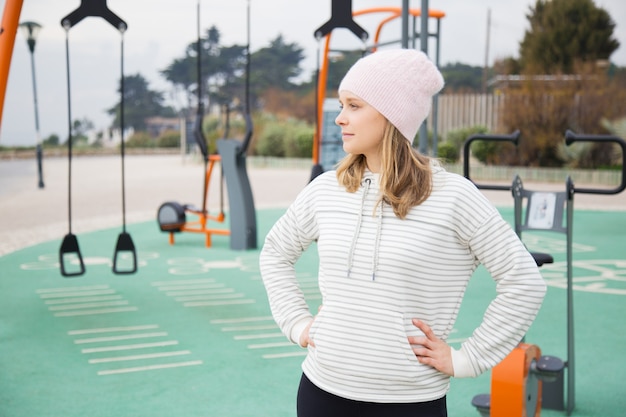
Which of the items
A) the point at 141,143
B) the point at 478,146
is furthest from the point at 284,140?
the point at 141,143

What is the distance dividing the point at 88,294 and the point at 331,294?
188 inches

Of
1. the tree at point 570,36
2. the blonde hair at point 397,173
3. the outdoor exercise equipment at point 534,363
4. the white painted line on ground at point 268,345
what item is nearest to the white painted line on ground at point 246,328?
the white painted line on ground at point 268,345

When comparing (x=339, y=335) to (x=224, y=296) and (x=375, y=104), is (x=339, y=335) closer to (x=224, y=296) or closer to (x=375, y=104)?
(x=375, y=104)

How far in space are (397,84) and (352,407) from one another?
69 cm

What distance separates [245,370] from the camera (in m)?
4.19

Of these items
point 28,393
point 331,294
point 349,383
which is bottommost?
point 28,393

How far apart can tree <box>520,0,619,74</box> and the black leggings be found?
29.1 m

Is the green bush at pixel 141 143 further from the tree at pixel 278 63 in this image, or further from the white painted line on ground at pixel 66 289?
the white painted line on ground at pixel 66 289

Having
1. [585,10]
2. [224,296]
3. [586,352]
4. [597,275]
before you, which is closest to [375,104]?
[586,352]

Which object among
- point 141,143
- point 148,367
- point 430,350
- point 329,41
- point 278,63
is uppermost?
point 278,63

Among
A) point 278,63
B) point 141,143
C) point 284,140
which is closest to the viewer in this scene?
point 284,140

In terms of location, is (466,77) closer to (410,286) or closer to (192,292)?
(192,292)

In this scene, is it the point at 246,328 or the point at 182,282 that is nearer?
the point at 246,328

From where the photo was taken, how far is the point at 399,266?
1.58 meters
